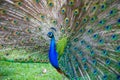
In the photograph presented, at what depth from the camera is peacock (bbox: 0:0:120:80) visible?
3791 millimetres

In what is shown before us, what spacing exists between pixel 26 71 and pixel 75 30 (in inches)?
44.1

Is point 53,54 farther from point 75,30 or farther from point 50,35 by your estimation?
point 75,30

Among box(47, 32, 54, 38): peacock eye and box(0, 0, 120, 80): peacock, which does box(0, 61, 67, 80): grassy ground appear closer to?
box(0, 0, 120, 80): peacock

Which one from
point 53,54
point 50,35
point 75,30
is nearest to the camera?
point 75,30

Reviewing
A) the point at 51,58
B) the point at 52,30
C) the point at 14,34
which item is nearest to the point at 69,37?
the point at 52,30

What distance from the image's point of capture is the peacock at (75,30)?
3791 millimetres

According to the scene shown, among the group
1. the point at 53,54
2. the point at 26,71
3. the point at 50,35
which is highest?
the point at 50,35

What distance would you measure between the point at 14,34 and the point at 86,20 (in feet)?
3.79

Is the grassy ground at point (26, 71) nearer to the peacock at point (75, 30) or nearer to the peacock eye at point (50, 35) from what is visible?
the peacock at point (75, 30)

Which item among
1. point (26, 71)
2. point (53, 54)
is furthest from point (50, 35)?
point (26, 71)

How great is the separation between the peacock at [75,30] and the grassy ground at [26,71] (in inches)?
8.1

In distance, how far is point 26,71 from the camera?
4.52 m

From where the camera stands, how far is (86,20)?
3.82 metres

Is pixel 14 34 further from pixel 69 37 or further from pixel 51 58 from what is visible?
pixel 69 37
